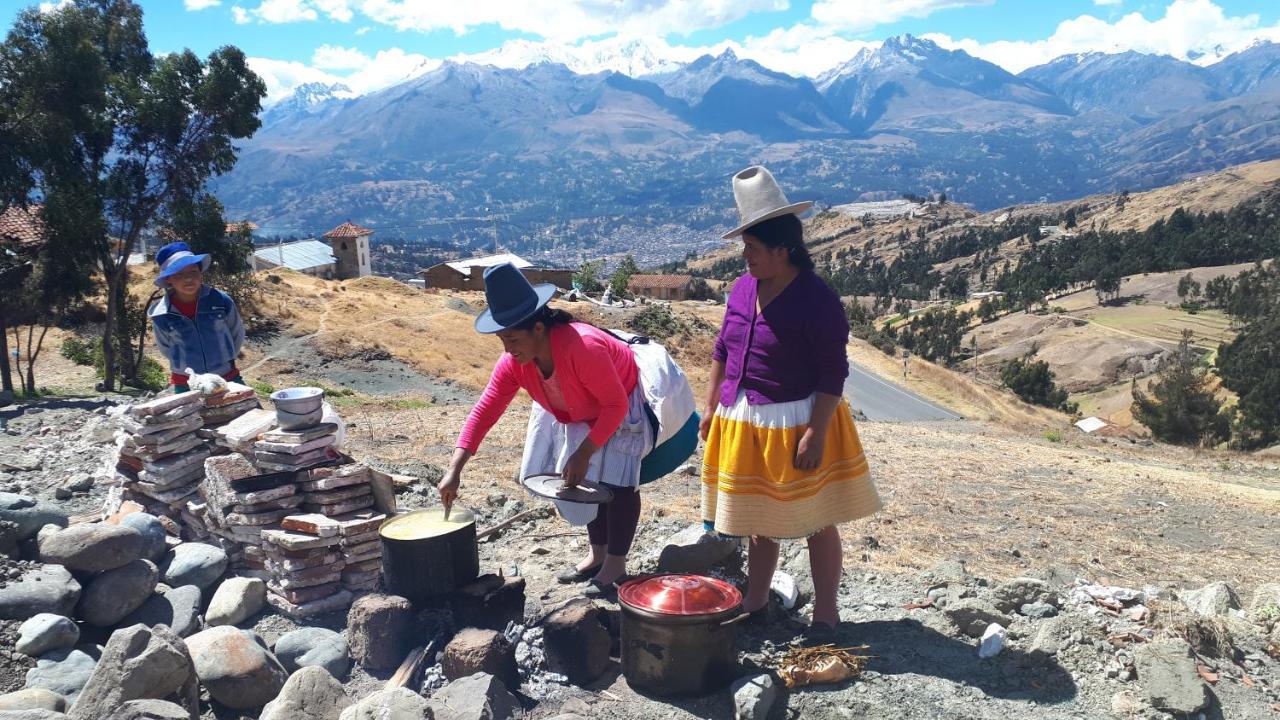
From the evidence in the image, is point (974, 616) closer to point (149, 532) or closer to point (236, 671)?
point (236, 671)

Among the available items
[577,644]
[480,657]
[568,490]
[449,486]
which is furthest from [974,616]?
[449,486]

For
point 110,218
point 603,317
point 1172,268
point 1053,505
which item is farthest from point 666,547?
point 1172,268

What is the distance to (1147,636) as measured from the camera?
3.76 m

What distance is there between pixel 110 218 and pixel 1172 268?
71.9m

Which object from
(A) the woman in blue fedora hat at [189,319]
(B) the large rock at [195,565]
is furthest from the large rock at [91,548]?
(A) the woman in blue fedora hat at [189,319]

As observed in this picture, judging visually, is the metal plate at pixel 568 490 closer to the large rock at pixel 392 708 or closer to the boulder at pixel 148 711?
the large rock at pixel 392 708

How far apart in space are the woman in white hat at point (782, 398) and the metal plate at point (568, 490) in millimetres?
539

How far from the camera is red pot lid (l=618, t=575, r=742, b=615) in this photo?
337 centimetres

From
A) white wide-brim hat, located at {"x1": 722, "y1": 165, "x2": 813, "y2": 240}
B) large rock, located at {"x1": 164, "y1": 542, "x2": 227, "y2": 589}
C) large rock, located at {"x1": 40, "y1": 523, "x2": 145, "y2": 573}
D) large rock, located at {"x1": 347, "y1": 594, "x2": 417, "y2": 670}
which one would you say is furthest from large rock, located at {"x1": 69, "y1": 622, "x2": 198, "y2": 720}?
white wide-brim hat, located at {"x1": 722, "y1": 165, "x2": 813, "y2": 240}

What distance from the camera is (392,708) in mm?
3033

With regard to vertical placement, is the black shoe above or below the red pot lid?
below

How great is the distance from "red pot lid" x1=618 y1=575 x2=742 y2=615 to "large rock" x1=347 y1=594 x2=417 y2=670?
1091mm

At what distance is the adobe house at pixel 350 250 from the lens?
59500 millimetres

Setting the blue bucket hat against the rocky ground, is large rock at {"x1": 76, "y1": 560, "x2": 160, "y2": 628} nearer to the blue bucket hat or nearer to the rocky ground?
the rocky ground
